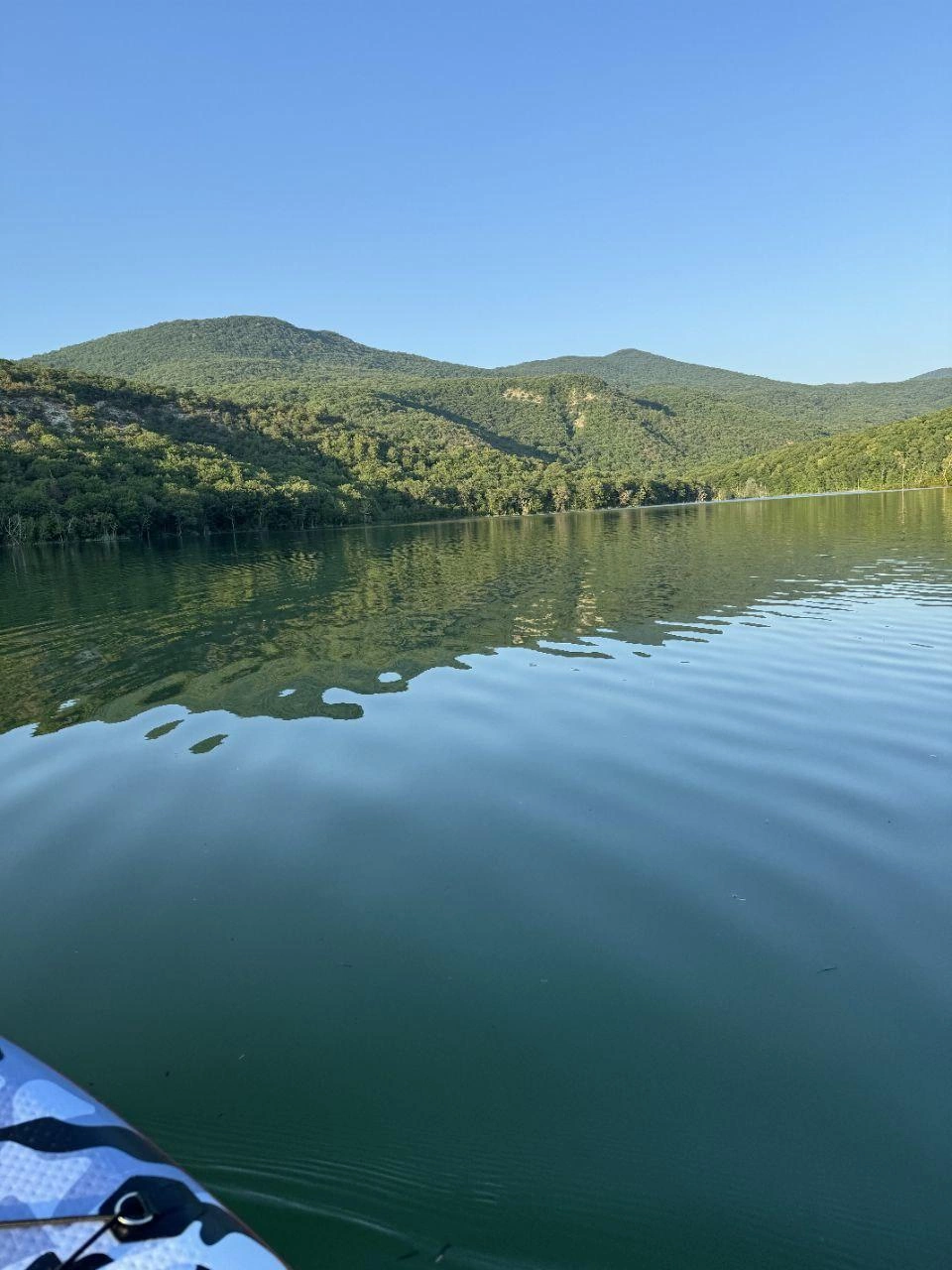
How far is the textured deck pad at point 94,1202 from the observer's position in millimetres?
2406

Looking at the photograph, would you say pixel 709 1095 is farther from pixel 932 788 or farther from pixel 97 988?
pixel 932 788

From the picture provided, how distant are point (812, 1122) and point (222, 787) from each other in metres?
7.07

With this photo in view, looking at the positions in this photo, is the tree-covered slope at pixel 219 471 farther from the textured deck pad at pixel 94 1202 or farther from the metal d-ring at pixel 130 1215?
the metal d-ring at pixel 130 1215

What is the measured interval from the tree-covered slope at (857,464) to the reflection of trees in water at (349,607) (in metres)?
121

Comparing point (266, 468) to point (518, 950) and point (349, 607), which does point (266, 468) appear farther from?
point (518, 950)

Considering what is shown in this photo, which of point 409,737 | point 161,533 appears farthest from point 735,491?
point 409,737

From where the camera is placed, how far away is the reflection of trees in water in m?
14.4

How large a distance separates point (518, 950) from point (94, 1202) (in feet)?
10.7

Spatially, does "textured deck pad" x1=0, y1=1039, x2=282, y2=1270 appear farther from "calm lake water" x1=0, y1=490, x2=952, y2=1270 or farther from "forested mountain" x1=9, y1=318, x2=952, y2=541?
"forested mountain" x1=9, y1=318, x2=952, y2=541

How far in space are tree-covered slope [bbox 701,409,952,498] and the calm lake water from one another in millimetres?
150052

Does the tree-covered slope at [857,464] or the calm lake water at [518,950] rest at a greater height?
the tree-covered slope at [857,464]

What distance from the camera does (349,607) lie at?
2394 cm

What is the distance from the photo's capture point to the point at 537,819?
762cm

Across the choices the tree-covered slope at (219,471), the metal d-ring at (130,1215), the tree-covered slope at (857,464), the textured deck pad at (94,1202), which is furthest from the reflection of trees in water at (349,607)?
the tree-covered slope at (857,464)
